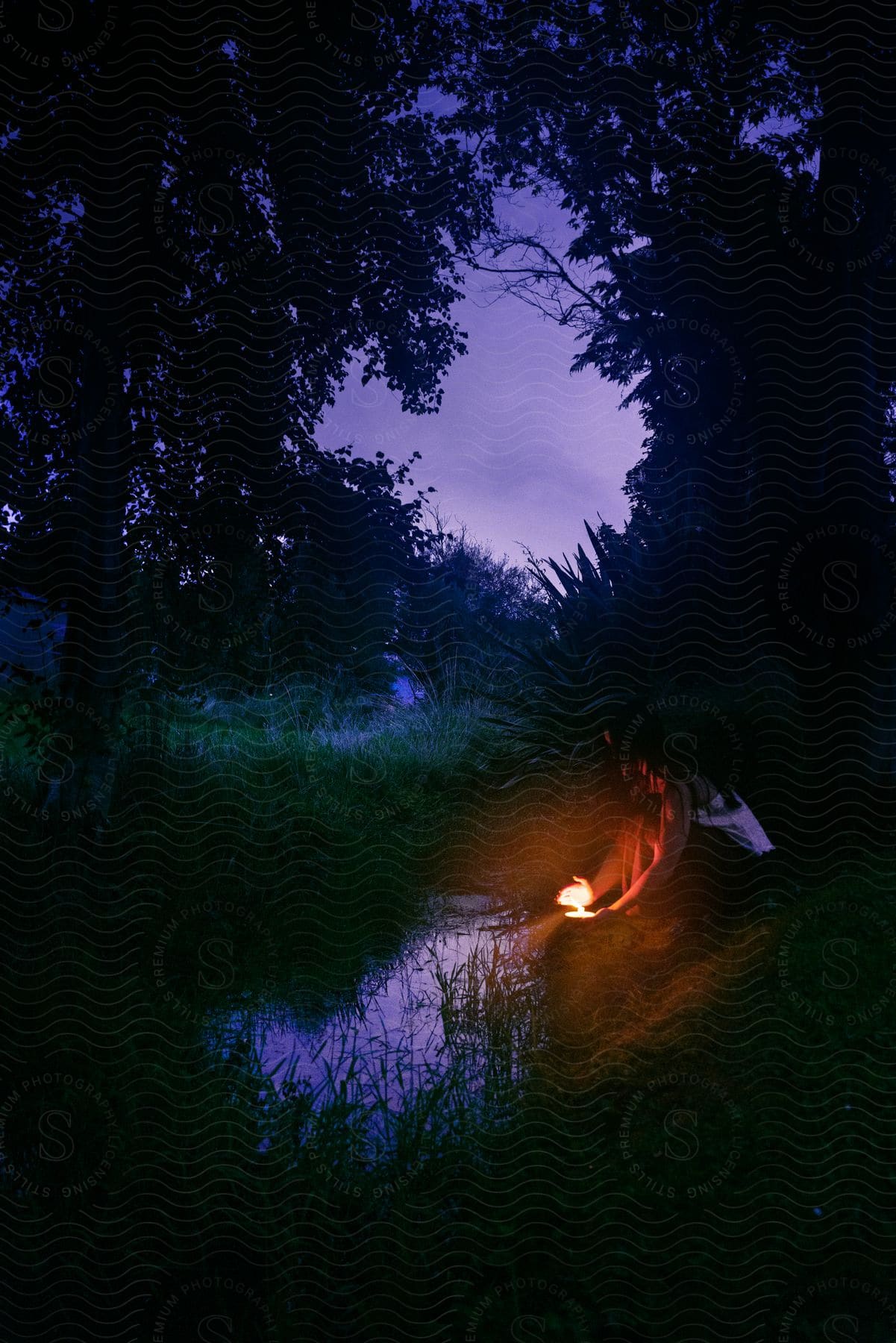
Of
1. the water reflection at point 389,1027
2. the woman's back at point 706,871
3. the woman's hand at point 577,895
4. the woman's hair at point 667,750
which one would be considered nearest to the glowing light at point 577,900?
the woman's hand at point 577,895

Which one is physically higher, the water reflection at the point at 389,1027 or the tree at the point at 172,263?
the tree at the point at 172,263

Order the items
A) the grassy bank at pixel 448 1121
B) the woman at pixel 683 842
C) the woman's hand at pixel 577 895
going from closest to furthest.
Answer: the grassy bank at pixel 448 1121
the woman's hand at pixel 577 895
the woman at pixel 683 842

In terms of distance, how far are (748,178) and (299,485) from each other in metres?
4.11

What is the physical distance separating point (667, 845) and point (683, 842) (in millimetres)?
102

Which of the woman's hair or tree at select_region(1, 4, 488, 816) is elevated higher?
tree at select_region(1, 4, 488, 816)

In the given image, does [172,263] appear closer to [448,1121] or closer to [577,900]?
[577,900]

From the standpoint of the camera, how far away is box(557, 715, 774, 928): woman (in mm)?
4941

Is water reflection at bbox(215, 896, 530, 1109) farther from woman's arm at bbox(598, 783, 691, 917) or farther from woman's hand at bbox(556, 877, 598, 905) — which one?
woman's arm at bbox(598, 783, 691, 917)

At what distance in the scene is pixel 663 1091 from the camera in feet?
13.3

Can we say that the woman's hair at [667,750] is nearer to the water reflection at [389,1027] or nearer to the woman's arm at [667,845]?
the woman's arm at [667,845]

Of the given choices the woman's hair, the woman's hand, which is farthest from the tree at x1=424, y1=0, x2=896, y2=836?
the woman's hand

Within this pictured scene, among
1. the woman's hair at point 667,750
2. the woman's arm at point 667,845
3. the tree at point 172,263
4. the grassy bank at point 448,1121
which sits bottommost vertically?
the grassy bank at point 448,1121

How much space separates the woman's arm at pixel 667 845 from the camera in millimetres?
4816

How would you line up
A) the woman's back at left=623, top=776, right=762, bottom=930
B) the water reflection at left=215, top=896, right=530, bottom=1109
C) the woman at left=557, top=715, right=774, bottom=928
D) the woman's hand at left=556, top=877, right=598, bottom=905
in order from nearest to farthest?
the water reflection at left=215, top=896, right=530, bottom=1109, the woman's hand at left=556, top=877, right=598, bottom=905, the woman at left=557, top=715, right=774, bottom=928, the woman's back at left=623, top=776, right=762, bottom=930
